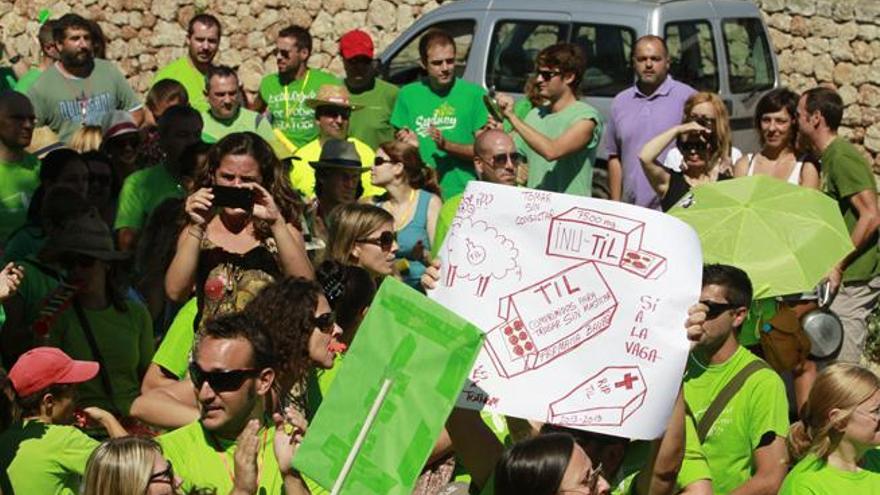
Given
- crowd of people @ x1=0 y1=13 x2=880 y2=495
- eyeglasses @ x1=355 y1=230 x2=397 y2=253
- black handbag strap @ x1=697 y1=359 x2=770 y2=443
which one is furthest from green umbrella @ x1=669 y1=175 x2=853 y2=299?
eyeglasses @ x1=355 y1=230 x2=397 y2=253

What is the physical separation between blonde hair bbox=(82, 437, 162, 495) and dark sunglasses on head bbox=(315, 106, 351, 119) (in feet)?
20.0

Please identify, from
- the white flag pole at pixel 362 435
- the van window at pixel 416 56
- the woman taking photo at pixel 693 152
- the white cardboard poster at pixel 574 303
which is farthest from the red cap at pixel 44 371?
the van window at pixel 416 56

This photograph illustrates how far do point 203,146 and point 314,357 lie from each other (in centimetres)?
353

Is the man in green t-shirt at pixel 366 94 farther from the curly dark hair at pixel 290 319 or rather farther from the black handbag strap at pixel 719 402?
the curly dark hair at pixel 290 319

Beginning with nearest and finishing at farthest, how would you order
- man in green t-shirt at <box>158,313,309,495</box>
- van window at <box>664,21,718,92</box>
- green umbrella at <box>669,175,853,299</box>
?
man in green t-shirt at <box>158,313,309,495</box>, green umbrella at <box>669,175,853,299</box>, van window at <box>664,21,718,92</box>

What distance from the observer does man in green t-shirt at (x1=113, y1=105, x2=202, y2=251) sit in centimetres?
974

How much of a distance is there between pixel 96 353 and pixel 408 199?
2.74 metres

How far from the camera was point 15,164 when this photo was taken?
396 inches

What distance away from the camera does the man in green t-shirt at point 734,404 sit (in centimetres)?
673

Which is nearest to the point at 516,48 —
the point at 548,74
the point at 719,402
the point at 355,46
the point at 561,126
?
the point at 355,46

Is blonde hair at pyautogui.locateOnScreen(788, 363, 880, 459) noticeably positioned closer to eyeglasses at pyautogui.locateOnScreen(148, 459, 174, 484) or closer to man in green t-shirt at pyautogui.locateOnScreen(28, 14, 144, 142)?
eyeglasses at pyautogui.locateOnScreen(148, 459, 174, 484)

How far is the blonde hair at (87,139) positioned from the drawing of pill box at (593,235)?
5816 mm

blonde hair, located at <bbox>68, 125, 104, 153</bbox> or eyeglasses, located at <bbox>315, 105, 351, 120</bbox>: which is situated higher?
eyeglasses, located at <bbox>315, 105, 351, 120</bbox>

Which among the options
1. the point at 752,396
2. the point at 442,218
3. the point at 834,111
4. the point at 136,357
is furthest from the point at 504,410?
the point at 834,111
